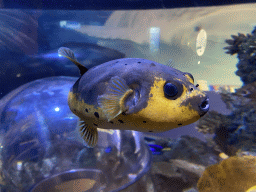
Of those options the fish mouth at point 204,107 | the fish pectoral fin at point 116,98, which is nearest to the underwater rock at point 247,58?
the fish mouth at point 204,107

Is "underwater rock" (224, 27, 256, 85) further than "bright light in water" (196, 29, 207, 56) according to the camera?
No

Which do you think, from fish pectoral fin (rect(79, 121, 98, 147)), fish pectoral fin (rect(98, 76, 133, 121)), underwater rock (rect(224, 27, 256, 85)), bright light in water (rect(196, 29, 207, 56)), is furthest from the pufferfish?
bright light in water (rect(196, 29, 207, 56))

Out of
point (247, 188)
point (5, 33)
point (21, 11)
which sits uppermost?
point (21, 11)

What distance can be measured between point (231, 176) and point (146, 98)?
59.6 inches

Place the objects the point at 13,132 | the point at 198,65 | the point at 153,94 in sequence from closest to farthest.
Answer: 1. the point at 153,94
2. the point at 13,132
3. the point at 198,65

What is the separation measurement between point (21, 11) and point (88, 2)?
4.10 feet

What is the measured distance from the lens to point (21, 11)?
3.48 metres

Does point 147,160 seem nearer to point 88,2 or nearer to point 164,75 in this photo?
point 164,75

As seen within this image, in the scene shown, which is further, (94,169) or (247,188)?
(94,169)

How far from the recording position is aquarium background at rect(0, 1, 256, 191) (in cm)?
340

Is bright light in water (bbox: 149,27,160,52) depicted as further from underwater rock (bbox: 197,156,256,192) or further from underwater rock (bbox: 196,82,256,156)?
underwater rock (bbox: 197,156,256,192)

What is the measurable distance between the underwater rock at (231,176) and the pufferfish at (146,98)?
1.34 meters

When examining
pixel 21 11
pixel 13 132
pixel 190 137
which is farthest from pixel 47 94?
pixel 21 11

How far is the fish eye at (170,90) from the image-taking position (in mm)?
520
